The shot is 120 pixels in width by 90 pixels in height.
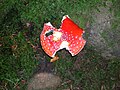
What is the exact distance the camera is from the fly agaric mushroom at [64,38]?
3346mm

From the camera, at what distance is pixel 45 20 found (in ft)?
11.8

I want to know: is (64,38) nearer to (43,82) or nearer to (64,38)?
(64,38)

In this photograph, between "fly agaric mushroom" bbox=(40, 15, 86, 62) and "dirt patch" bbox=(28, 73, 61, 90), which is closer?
"fly agaric mushroom" bbox=(40, 15, 86, 62)

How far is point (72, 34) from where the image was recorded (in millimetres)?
3350

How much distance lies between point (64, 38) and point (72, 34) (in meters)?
0.11

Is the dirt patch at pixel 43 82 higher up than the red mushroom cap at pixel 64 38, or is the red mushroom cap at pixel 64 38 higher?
the red mushroom cap at pixel 64 38

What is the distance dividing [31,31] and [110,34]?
101 centimetres

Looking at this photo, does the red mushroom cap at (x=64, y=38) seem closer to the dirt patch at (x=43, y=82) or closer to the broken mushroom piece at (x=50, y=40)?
the broken mushroom piece at (x=50, y=40)

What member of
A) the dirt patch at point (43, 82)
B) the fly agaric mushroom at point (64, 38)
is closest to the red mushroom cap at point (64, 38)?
the fly agaric mushroom at point (64, 38)

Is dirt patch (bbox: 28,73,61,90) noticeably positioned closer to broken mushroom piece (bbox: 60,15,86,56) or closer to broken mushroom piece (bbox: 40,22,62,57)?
broken mushroom piece (bbox: 40,22,62,57)

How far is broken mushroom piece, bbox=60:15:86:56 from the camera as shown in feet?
10.9

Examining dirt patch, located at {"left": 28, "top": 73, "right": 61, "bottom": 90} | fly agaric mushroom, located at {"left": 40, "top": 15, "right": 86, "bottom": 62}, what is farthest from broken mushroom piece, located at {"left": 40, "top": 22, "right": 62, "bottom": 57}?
dirt patch, located at {"left": 28, "top": 73, "right": 61, "bottom": 90}

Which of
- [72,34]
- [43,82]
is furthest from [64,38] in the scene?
[43,82]

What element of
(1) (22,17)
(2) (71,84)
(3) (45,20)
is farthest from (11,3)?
(2) (71,84)
